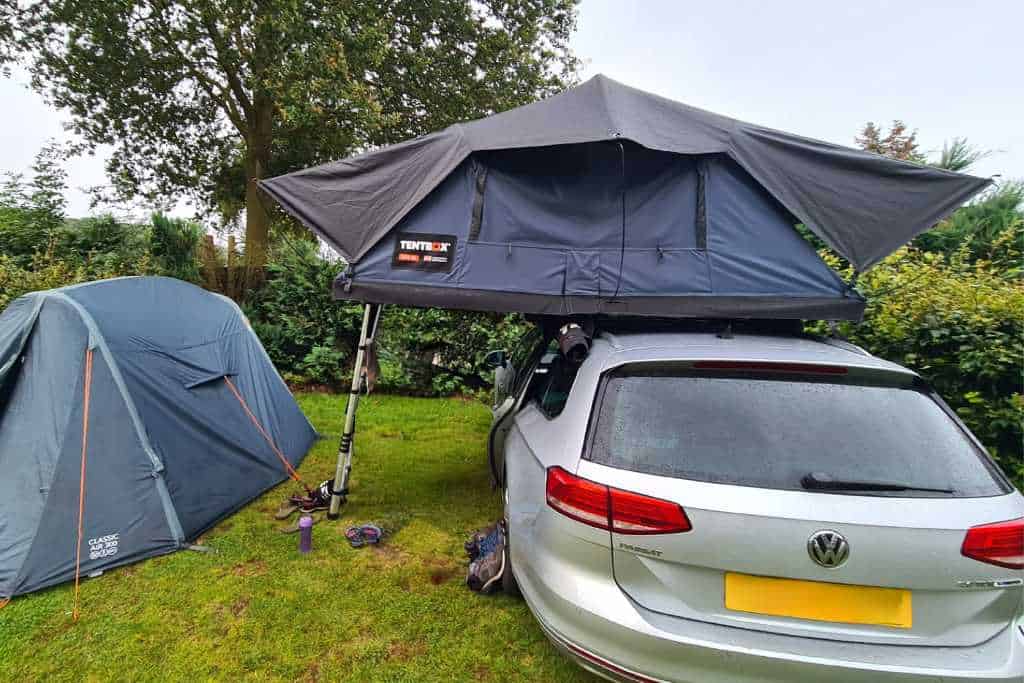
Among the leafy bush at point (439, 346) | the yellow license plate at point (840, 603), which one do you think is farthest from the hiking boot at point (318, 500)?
the leafy bush at point (439, 346)

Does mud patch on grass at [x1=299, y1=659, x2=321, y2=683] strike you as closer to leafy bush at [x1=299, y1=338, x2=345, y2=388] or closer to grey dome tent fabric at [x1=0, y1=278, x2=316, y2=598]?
grey dome tent fabric at [x1=0, y1=278, x2=316, y2=598]

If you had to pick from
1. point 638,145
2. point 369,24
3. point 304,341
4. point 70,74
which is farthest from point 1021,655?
point 70,74

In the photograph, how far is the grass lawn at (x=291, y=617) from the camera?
241cm

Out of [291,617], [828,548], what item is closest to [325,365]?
[291,617]

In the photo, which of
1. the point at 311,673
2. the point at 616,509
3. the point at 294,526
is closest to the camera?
the point at 616,509

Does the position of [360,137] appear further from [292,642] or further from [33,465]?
[292,642]

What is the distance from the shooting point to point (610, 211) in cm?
323

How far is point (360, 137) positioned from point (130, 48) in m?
3.78

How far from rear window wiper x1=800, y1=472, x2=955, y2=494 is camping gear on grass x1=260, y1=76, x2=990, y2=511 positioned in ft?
4.91

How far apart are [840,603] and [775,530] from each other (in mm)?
294

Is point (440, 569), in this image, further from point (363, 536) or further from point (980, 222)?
point (980, 222)

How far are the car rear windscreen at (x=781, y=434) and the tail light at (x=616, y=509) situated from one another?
4.3 inches

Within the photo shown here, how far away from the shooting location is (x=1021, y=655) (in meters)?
1.60

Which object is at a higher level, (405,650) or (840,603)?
(840,603)
